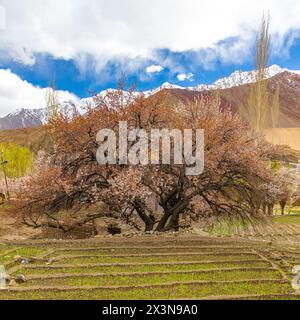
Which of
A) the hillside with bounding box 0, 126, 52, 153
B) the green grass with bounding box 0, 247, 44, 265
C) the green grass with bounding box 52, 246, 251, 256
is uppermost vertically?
the hillside with bounding box 0, 126, 52, 153

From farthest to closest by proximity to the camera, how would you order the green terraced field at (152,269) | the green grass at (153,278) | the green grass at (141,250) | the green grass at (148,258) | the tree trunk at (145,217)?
the tree trunk at (145,217) → the green grass at (141,250) → the green grass at (148,258) → the green grass at (153,278) → the green terraced field at (152,269)

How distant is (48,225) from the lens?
2992 cm

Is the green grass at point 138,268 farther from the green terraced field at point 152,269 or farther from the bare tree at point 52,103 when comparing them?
the bare tree at point 52,103

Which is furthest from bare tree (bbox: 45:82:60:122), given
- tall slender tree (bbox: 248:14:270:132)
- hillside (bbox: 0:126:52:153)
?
hillside (bbox: 0:126:52:153)

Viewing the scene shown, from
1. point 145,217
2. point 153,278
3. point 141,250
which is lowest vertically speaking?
point 141,250

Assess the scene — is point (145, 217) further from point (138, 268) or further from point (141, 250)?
point (138, 268)

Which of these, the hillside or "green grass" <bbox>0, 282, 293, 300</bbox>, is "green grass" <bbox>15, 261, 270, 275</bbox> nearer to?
"green grass" <bbox>0, 282, 293, 300</bbox>

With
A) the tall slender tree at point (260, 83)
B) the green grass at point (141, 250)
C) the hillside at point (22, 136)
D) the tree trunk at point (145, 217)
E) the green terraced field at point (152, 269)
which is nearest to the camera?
the green terraced field at point (152, 269)

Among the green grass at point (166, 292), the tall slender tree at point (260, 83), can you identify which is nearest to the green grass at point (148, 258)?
the green grass at point (166, 292)

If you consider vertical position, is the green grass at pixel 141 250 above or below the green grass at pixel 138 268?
below

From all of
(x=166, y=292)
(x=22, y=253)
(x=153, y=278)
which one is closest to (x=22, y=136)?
(x=22, y=253)

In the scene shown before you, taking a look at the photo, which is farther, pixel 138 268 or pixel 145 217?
pixel 145 217

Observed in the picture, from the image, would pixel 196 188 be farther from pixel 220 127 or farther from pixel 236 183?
pixel 220 127
